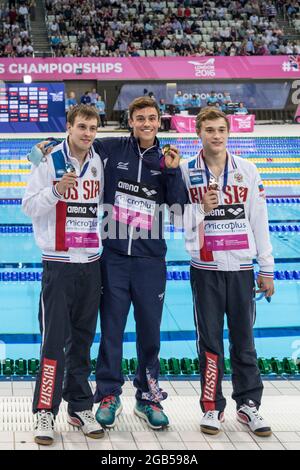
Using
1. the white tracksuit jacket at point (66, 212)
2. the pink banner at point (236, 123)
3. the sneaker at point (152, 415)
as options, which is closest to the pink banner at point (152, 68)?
the pink banner at point (236, 123)

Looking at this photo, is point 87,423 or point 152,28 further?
point 152,28

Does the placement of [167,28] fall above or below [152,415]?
above

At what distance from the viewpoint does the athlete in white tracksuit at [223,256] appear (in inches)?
149

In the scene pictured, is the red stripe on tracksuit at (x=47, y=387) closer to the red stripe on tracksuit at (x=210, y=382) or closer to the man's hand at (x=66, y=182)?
the red stripe on tracksuit at (x=210, y=382)

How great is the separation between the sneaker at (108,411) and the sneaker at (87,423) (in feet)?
0.13

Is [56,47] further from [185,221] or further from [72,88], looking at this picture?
[185,221]

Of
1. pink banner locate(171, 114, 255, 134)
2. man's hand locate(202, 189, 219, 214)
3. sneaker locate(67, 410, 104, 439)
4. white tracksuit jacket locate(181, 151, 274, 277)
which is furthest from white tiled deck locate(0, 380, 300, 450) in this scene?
pink banner locate(171, 114, 255, 134)

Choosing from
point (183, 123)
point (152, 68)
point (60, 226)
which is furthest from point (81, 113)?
point (152, 68)

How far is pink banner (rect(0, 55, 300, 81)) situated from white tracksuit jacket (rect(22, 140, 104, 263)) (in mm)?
22624

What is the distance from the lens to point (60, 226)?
368 centimetres

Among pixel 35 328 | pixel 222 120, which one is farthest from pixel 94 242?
pixel 35 328

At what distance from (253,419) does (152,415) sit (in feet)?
1.64

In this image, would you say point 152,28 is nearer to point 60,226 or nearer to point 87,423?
point 60,226

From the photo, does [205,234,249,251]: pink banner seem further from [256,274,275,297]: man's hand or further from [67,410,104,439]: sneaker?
[67,410,104,439]: sneaker
